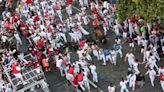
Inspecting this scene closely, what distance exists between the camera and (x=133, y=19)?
2861cm

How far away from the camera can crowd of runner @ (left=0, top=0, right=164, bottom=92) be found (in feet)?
80.0

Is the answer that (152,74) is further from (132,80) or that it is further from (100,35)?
(100,35)

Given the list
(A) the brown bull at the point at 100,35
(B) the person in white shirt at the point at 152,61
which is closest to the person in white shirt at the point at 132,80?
(B) the person in white shirt at the point at 152,61

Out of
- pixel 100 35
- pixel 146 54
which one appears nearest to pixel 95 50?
pixel 100 35

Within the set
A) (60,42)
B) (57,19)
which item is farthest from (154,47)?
(57,19)

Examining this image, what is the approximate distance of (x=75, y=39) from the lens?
1182 inches

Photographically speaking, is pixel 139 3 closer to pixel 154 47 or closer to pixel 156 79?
pixel 154 47

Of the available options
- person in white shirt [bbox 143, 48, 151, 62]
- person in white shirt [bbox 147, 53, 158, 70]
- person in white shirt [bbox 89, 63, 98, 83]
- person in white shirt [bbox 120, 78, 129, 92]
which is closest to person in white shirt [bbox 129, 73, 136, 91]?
person in white shirt [bbox 120, 78, 129, 92]

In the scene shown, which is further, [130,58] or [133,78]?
[130,58]

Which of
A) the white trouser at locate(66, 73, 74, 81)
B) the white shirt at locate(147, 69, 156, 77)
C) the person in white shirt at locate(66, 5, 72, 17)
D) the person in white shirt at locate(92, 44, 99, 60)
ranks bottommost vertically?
the white shirt at locate(147, 69, 156, 77)

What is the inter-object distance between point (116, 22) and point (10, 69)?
8741 mm

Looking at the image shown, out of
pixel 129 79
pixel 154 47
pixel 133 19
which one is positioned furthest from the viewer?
pixel 133 19

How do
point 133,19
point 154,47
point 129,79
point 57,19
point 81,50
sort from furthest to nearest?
point 57,19, point 133,19, point 81,50, point 154,47, point 129,79

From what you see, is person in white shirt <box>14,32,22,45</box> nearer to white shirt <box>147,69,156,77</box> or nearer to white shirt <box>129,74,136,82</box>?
white shirt <box>129,74,136,82</box>
